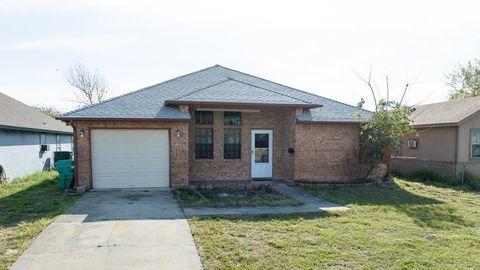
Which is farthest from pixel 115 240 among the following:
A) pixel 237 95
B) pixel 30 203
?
pixel 237 95

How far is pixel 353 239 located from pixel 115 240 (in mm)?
4377

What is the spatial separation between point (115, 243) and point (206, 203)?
3714 mm

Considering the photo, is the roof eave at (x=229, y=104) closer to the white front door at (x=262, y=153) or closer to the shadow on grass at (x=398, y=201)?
the white front door at (x=262, y=153)

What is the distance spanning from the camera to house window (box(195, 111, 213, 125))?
14062 mm

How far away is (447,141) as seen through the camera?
53.2 ft

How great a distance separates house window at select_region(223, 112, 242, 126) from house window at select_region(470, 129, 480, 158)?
1070cm

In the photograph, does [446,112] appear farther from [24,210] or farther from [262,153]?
[24,210]

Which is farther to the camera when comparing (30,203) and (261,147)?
(261,147)

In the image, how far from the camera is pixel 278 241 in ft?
20.8

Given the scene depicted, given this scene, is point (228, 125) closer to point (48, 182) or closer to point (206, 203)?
point (206, 203)

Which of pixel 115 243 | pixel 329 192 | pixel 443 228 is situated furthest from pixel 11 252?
pixel 329 192

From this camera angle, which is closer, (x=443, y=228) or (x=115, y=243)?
(x=115, y=243)

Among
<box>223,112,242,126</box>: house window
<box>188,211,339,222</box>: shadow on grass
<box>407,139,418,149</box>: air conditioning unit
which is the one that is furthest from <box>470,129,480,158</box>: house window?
<box>188,211,339,222</box>: shadow on grass

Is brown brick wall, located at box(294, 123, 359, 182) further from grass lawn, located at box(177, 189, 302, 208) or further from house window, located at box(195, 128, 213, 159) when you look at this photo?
house window, located at box(195, 128, 213, 159)
